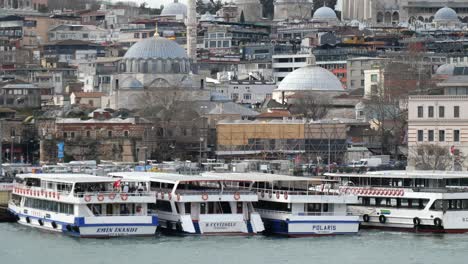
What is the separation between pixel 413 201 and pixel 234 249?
25.6 feet

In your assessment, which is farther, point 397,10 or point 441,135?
point 397,10

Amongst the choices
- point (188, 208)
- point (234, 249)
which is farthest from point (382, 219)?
point (234, 249)

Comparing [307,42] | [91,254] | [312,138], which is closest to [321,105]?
[312,138]

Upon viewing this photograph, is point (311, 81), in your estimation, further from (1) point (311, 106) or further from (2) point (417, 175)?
(2) point (417, 175)

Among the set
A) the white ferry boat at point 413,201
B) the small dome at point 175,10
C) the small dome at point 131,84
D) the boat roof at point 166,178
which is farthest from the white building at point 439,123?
the small dome at point 175,10

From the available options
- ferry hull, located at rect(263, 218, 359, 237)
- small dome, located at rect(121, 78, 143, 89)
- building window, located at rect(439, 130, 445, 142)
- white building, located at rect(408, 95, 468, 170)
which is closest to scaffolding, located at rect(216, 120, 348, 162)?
white building, located at rect(408, 95, 468, 170)

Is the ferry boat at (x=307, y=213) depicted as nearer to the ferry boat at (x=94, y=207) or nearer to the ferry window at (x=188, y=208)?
the ferry window at (x=188, y=208)

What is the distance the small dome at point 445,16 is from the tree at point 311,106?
190 feet

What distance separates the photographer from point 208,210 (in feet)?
190

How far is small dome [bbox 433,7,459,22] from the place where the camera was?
167 metres

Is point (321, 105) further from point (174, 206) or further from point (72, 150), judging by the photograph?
point (174, 206)

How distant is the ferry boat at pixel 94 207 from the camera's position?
185ft

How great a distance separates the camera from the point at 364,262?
52.3 metres

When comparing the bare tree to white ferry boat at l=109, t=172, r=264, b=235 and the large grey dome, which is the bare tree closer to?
white ferry boat at l=109, t=172, r=264, b=235
